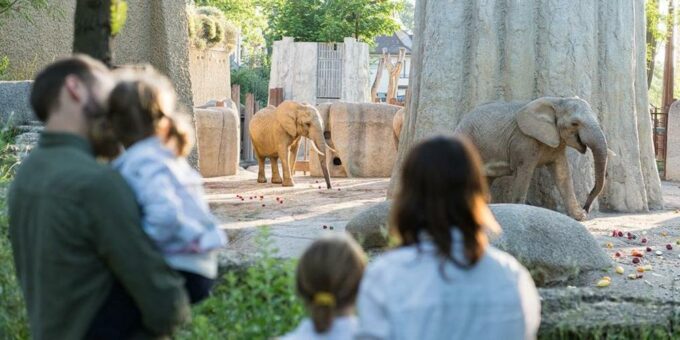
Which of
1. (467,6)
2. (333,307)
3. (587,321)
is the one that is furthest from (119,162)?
(467,6)

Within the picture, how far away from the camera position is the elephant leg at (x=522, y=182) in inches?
417

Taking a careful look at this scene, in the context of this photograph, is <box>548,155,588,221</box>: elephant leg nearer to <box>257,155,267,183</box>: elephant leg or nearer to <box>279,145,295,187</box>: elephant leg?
<box>279,145,295,187</box>: elephant leg

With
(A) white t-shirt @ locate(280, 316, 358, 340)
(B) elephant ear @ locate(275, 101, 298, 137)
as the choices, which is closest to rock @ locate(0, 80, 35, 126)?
(B) elephant ear @ locate(275, 101, 298, 137)

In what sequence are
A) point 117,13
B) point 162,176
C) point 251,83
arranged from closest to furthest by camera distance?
point 162,176
point 117,13
point 251,83

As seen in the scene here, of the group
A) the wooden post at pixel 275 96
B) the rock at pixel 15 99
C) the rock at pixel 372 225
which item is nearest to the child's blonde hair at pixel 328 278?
the rock at pixel 372 225

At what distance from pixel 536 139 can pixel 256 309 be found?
21.5 ft

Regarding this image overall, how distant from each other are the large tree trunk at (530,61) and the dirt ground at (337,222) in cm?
95

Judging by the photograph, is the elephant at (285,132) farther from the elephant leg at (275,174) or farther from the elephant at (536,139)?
the elephant at (536,139)

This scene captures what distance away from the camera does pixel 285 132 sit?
1756cm

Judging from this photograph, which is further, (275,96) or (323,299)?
(275,96)

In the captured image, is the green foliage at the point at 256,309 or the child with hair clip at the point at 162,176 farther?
the green foliage at the point at 256,309

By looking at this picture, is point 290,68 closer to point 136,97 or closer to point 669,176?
point 669,176

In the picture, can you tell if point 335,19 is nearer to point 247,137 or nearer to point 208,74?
point 208,74

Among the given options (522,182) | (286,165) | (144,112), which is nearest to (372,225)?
(522,182)
